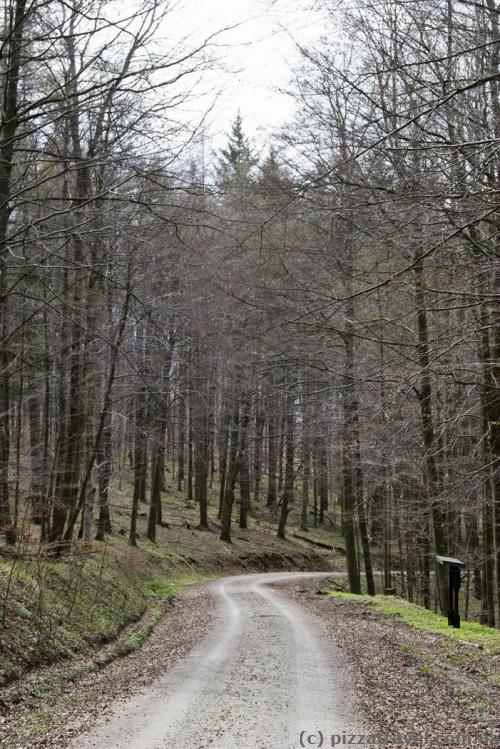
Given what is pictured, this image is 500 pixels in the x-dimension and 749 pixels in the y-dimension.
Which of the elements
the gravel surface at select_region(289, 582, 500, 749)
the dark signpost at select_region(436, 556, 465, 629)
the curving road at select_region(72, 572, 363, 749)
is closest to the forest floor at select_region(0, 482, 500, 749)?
the gravel surface at select_region(289, 582, 500, 749)

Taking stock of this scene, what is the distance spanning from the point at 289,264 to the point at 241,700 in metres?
8.06

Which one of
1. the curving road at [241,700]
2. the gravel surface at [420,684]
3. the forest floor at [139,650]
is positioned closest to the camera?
the curving road at [241,700]

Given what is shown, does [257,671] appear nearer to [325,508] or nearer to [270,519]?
[270,519]

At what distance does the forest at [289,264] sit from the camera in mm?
5816

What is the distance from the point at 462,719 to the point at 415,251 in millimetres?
4787

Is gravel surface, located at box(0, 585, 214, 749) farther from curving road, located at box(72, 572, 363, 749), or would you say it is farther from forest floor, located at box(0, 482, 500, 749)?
curving road, located at box(72, 572, 363, 749)

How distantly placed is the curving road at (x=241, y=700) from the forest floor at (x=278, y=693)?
0.01m

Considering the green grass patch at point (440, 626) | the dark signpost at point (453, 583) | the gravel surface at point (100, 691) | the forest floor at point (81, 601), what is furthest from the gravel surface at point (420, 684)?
the forest floor at point (81, 601)

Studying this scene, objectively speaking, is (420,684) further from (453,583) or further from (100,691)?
(453,583)

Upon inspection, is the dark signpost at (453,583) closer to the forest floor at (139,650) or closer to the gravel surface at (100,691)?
the forest floor at (139,650)

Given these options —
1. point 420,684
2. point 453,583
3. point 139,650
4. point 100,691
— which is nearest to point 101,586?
point 139,650

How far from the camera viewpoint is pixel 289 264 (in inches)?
498

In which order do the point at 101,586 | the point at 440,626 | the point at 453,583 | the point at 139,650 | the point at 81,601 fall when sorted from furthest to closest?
the point at 101,586
the point at 440,626
the point at 453,583
the point at 81,601
the point at 139,650

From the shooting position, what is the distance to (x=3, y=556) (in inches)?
461
